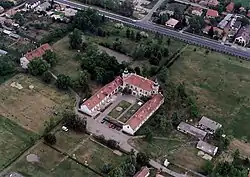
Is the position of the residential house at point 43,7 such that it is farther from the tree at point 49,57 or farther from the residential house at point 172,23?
the residential house at point 172,23

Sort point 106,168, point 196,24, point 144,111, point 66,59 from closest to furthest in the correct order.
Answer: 1. point 106,168
2. point 144,111
3. point 66,59
4. point 196,24

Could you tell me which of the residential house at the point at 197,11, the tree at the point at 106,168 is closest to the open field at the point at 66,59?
the tree at the point at 106,168

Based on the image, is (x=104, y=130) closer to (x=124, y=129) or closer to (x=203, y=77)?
(x=124, y=129)

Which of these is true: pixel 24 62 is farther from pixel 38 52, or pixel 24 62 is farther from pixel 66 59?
pixel 66 59

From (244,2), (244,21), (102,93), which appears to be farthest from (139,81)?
(244,2)

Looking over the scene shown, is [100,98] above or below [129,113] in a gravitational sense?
above

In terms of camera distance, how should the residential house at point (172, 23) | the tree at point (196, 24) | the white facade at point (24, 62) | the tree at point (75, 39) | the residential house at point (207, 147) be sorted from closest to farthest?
the residential house at point (207, 147)
the white facade at point (24, 62)
the tree at point (75, 39)
the tree at point (196, 24)
the residential house at point (172, 23)
